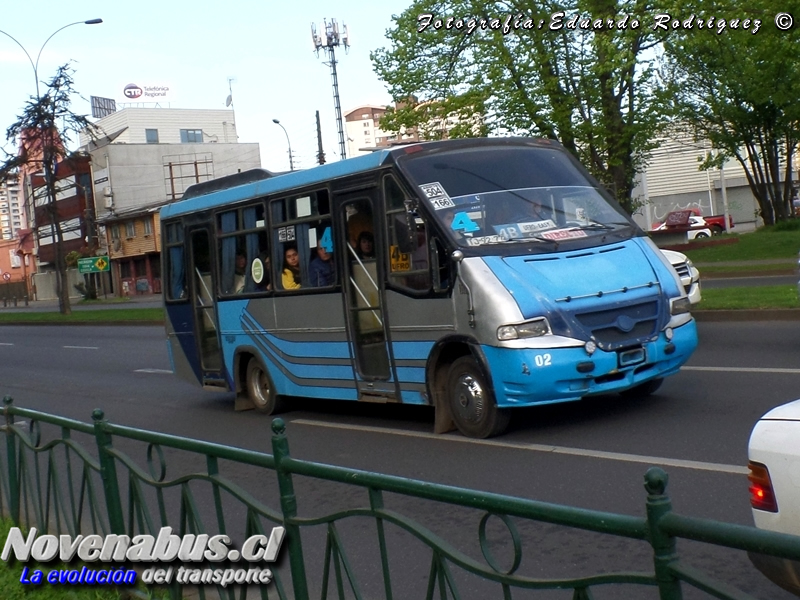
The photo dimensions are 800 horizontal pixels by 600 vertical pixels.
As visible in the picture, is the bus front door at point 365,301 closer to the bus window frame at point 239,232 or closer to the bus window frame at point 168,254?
the bus window frame at point 239,232

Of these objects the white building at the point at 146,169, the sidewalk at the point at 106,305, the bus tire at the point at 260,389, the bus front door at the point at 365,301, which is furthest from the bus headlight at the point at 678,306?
the white building at the point at 146,169

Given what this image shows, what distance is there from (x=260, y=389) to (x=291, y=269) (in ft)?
A: 6.25

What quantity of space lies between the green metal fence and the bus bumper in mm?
3708

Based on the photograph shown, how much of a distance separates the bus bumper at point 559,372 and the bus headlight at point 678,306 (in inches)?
17.0

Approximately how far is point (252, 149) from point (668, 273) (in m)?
83.1

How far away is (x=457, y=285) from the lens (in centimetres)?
882

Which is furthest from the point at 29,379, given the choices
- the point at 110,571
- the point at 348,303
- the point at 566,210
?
the point at 110,571

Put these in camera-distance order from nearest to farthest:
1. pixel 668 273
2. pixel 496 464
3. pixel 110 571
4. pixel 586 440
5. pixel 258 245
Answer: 1. pixel 110 571
2. pixel 496 464
3. pixel 586 440
4. pixel 668 273
5. pixel 258 245

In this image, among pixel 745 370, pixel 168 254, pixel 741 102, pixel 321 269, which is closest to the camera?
pixel 321 269

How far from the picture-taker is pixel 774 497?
3.72m

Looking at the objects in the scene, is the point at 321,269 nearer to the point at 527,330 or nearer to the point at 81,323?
the point at 527,330

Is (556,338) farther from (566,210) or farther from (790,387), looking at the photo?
(790,387)

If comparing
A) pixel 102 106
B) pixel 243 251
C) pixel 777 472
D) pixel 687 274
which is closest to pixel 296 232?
pixel 243 251

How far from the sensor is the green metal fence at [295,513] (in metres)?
2.47
